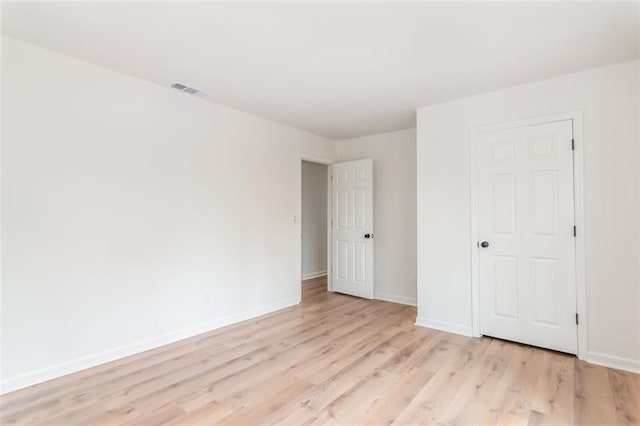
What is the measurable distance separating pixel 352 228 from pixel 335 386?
2.91 meters

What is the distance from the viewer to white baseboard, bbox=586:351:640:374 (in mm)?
2578

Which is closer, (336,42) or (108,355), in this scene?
(336,42)

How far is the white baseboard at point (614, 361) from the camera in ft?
8.46

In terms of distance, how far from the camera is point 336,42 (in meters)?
2.31

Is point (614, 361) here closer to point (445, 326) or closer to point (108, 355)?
point (445, 326)

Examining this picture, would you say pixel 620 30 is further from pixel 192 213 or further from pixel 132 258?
pixel 132 258

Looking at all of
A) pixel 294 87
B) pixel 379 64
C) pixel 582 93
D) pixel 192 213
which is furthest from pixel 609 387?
pixel 192 213

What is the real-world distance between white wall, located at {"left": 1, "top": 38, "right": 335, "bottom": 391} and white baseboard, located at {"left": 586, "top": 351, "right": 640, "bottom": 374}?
3.35m

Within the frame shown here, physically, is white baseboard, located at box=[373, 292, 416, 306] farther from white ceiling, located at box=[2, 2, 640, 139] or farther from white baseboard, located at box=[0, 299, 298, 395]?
white ceiling, located at box=[2, 2, 640, 139]

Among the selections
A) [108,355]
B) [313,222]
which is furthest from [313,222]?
[108,355]

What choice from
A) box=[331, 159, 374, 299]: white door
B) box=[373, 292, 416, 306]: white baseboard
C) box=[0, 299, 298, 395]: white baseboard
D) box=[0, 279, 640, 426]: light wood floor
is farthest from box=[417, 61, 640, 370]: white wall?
box=[0, 299, 298, 395]: white baseboard

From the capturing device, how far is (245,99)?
3467 millimetres

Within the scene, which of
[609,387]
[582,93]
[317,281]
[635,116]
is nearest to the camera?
[609,387]

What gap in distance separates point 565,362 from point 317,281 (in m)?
3.98
